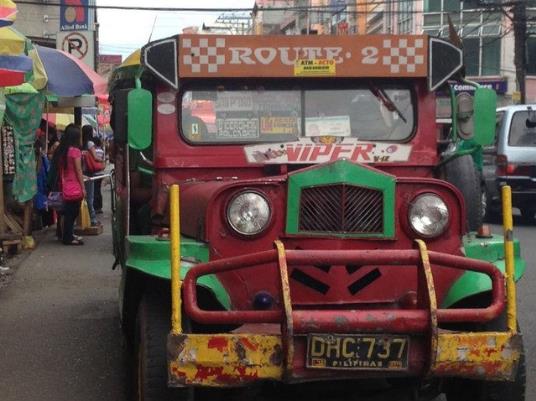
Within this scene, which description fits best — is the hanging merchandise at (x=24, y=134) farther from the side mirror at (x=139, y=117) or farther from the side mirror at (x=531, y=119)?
the side mirror at (x=531, y=119)

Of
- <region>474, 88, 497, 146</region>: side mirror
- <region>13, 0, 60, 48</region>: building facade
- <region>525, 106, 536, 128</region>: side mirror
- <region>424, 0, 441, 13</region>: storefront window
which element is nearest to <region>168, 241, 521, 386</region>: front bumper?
<region>474, 88, 497, 146</region>: side mirror

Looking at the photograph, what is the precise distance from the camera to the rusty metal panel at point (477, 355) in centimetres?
398

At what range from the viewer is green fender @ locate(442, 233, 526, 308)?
4.43 meters

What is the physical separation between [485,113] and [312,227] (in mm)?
1884

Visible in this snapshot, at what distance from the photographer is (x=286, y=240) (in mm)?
4555

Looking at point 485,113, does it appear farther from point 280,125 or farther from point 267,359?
point 267,359

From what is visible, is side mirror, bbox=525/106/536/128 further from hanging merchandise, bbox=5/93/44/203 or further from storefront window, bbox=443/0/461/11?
storefront window, bbox=443/0/461/11

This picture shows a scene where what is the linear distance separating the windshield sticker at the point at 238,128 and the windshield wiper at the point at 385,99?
772 mm

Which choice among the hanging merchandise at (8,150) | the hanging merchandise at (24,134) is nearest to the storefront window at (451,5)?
the hanging merchandise at (24,134)

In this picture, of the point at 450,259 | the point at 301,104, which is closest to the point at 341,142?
the point at 301,104

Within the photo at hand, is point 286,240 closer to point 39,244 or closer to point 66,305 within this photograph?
point 66,305

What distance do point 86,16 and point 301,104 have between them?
17.4 meters

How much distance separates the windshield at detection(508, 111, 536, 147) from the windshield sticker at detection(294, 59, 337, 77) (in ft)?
34.0

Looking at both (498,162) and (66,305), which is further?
(498,162)
